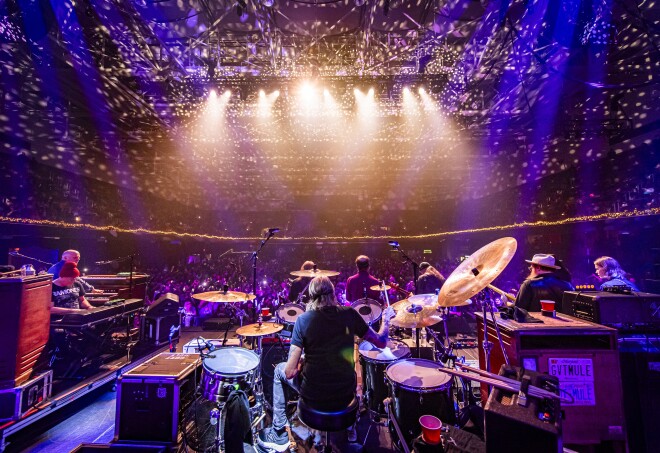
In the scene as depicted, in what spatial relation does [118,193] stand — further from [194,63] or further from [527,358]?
[527,358]

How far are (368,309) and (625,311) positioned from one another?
2436mm

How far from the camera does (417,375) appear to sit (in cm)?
253

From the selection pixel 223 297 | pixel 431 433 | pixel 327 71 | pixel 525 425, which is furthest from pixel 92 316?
pixel 327 71

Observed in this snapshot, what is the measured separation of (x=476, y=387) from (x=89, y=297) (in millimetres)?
6178

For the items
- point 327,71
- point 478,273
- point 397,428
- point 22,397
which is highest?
point 327,71

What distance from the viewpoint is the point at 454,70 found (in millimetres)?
5578

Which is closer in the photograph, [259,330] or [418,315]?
[418,315]

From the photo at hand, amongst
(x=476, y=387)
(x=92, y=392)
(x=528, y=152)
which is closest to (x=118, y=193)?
(x=92, y=392)

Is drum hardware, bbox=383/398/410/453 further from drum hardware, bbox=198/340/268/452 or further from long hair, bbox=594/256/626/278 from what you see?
long hair, bbox=594/256/626/278

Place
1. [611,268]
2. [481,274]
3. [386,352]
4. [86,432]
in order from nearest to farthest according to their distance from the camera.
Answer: [481,274], [86,432], [386,352], [611,268]

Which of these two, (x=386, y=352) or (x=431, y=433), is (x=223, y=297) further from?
(x=431, y=433)

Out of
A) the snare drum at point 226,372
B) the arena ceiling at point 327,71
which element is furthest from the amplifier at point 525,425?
the arena ceiling at point 327,71

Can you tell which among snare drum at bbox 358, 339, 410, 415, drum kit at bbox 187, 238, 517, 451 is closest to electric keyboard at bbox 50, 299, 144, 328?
drum kit at bbox 187, 238, 517, 451

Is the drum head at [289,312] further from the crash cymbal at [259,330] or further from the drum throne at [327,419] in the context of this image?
the drum throne at [327,419]
